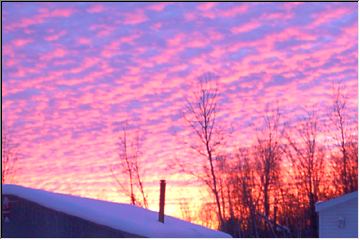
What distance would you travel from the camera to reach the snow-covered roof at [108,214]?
43.6ft

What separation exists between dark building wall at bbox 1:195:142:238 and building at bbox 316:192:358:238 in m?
7.99

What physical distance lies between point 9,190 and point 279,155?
2139cm

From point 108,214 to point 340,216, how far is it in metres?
7.93

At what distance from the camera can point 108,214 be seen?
45.7 ft

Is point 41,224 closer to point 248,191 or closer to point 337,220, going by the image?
point 337,220

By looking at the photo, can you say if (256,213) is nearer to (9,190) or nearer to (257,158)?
(257,158)

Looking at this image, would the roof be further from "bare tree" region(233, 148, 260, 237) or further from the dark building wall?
"bare tree" region(233, 148, 260, 237)

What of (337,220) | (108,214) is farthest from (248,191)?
(108,214)

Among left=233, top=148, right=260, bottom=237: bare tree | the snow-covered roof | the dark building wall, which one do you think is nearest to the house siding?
the snow-covered roof

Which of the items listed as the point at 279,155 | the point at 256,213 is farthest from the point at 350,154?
the point at 256,213

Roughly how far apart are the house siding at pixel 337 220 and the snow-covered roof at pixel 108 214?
469cm

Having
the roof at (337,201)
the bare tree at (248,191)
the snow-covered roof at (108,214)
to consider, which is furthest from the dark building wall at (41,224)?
the bare tree at (248,191)

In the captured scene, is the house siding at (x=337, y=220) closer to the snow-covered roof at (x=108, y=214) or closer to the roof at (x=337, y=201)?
the roof at (x=337, y=201)

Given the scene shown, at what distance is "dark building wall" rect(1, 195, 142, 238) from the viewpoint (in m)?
13.3
